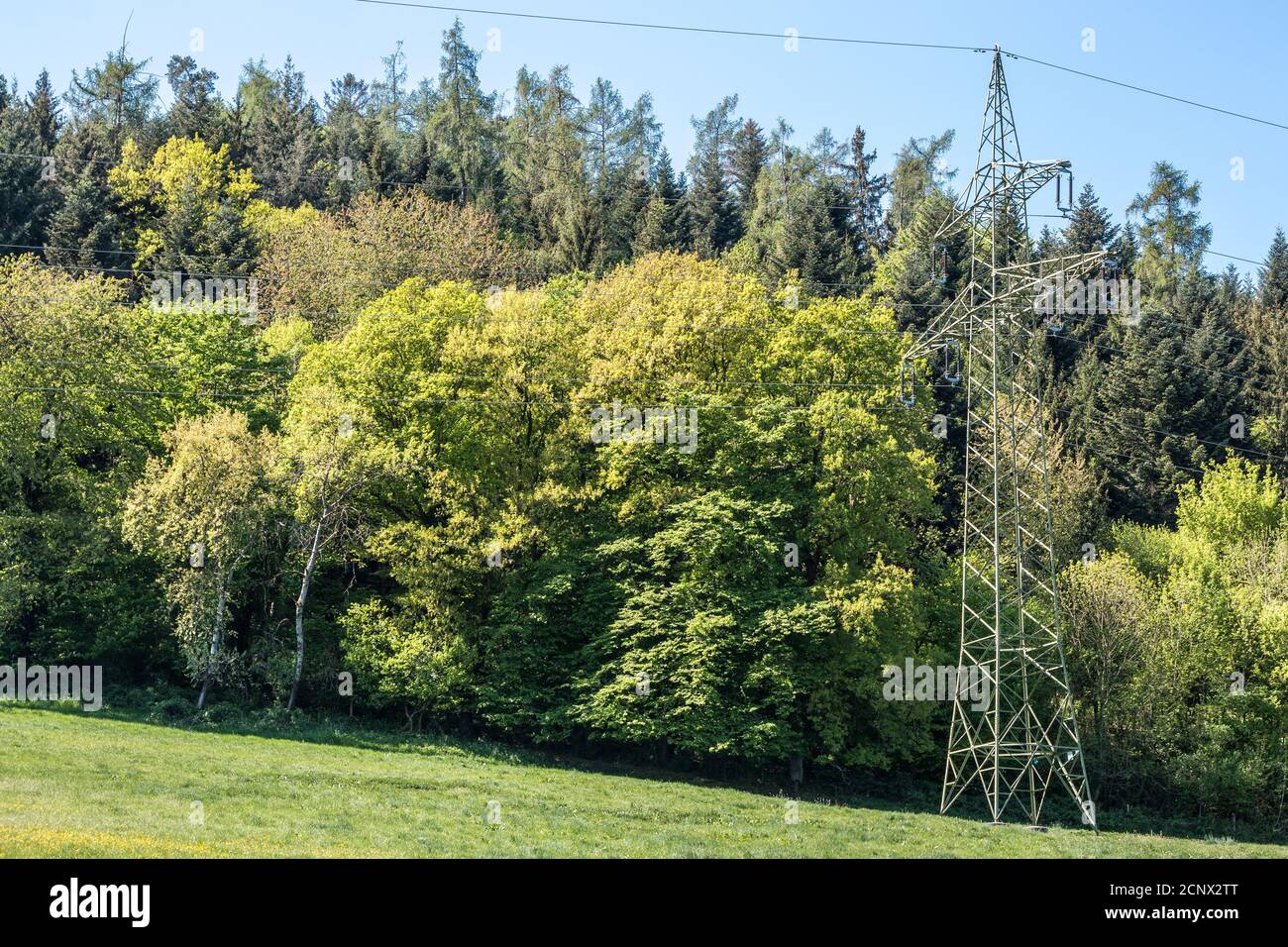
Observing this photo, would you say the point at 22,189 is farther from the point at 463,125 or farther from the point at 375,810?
the point at 375,810

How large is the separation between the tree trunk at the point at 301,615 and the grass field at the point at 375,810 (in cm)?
380

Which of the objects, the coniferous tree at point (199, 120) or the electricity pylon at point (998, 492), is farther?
the coniferous tree at point (199, 120)

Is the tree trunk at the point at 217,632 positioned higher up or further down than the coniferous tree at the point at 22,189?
further down

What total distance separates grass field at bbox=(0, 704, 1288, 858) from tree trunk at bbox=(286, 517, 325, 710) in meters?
3.80

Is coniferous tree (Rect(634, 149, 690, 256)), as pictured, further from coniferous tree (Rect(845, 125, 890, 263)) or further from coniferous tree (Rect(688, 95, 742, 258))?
coniferous tree (Rect(845, 125, 890, 263))

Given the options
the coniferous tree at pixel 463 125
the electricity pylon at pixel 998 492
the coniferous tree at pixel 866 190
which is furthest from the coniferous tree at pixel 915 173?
the electricity pylon at pixel 998 492

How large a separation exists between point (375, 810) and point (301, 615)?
20049mm

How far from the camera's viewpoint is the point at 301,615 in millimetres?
46688

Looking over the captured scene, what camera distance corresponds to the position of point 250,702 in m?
45.3

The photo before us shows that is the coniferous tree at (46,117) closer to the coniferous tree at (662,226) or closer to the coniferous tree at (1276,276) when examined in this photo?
the coniferous tree at (662,226)

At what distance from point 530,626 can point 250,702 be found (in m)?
10.2

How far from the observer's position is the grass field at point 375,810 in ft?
76.6

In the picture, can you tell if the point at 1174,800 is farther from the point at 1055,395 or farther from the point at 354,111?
the point at 354,111

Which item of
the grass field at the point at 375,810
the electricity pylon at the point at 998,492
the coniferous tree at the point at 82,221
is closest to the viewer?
the grass field at the point at 375,810
